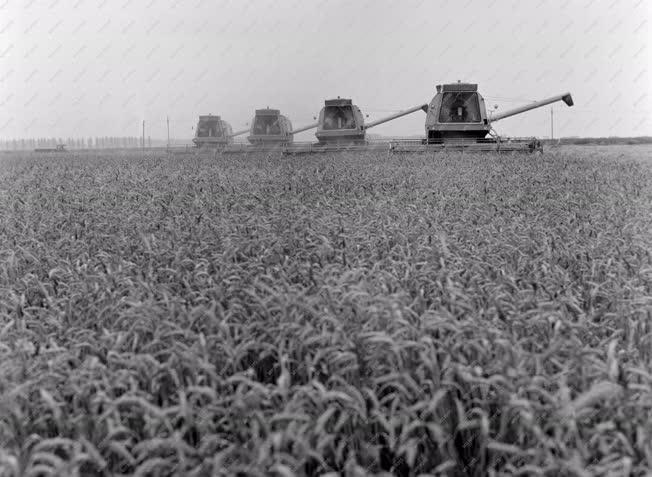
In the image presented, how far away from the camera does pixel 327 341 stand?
3.65 m

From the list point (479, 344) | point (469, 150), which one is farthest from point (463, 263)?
point (469, 150)

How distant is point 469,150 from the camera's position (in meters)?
24.2

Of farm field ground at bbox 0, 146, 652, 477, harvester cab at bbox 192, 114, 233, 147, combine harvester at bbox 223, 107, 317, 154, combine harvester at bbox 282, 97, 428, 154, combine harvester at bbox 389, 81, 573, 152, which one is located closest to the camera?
farm field ground at bbox 0, 146, 652, 477

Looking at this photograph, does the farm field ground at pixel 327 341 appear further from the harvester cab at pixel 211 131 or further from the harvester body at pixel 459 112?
the harvester cab at pixel 211 131

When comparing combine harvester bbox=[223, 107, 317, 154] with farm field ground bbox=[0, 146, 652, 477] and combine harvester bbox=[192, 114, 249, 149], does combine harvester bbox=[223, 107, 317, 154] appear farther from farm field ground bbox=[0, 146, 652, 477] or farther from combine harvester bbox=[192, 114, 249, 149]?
farm field ground bbox=[0, 146, 652, 477]

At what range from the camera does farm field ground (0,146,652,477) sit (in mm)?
2734

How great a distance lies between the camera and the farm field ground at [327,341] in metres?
2.73

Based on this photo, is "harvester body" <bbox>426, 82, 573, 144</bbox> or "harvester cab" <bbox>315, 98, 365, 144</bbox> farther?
"harvester cab" <bbox>315, 98, 365, 144</bbox>

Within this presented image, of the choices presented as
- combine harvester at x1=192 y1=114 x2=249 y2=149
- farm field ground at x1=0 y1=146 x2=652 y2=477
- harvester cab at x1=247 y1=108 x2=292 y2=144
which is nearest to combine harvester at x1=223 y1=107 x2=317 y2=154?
harvester cab at x1=247 y1=108 x2=292 y2=144

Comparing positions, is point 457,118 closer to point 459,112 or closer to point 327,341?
point 459,112

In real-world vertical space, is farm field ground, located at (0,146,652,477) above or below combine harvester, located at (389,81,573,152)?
below

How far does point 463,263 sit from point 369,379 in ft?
8.25

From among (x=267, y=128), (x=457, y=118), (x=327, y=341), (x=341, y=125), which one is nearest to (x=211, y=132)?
(x=267, y=128)

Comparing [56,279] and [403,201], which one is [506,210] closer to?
[403,201]
